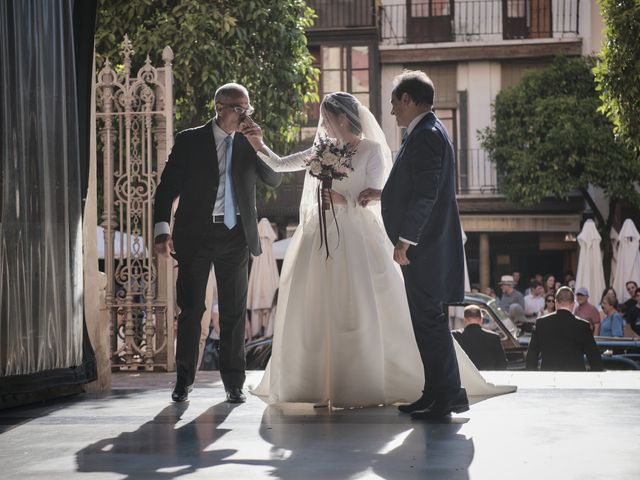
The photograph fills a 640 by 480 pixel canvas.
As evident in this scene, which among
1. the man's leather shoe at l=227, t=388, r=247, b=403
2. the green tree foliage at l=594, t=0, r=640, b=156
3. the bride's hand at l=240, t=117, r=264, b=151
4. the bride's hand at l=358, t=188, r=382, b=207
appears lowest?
the man's leather shoe at l=227, t=388, r=247, b=403

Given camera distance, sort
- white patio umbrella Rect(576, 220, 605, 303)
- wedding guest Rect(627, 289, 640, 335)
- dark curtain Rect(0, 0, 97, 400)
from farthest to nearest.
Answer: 1. white patio umbrella Rect(576, 220, 605, 303)
2. wedding guest Rect(627, 289, 640, 335)
3. dark curtain Rect(0, 0, 97, 400)

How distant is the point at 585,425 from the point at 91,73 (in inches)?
171

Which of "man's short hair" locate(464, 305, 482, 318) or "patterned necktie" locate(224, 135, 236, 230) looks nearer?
"patterned necktie" locate(224, 135, 236, 230)

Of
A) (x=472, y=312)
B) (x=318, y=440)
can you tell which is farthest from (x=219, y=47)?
(x=318, y=440)

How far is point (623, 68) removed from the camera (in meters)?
14.0

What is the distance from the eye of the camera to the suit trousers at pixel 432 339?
19.3ft

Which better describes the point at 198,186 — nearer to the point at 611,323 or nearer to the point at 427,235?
the point at 427,235

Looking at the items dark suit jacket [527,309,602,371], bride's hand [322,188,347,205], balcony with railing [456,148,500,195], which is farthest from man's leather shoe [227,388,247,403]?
balcony with railing [456,148,500,195]

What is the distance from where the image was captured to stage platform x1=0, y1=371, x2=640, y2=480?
4371mm

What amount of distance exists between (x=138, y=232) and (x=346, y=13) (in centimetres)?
2120

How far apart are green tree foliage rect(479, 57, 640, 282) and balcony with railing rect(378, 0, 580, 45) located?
7.23 feet

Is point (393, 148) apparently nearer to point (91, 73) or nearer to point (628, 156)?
point (628, 156)

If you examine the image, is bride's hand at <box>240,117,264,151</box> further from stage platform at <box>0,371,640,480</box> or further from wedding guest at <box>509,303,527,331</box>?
wedding guest at <box>509,303,527,331</box>

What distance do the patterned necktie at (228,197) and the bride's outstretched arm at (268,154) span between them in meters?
0.15
